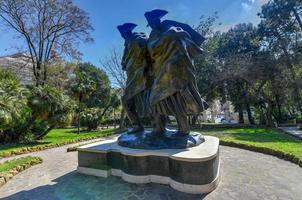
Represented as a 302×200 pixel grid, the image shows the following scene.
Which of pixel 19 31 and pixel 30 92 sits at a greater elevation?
pixel 19 31

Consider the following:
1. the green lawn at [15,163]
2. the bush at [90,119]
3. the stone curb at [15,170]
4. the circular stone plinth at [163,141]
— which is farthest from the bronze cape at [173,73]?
the bush at [90,119]

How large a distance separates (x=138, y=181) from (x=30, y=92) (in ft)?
31.9

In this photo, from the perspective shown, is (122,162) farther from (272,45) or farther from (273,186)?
(272,45)

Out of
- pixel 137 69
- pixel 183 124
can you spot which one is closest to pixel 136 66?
pixel 137 69

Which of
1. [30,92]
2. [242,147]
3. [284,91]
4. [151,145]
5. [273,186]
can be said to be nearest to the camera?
[273,186]

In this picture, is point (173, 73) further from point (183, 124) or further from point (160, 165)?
point (160, 165)

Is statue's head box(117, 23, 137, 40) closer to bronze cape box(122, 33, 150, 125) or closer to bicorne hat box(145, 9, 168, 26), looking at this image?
bronze cape box(122, 33, 150, 125)

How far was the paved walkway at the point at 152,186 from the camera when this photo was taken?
14.7ft

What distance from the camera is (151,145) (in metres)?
5.57

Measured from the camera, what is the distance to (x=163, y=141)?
18.4 ft

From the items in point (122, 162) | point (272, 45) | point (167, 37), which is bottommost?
point (122, 162)

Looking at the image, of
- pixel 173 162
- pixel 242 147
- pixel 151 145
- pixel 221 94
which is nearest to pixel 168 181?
pixel 173 162

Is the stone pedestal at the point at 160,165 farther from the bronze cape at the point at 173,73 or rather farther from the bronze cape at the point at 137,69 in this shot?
the bronze cape at the point at 137,69

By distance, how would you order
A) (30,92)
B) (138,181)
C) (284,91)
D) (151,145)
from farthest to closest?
1. (284,91)
2. (30,92)
3. (151,145)
4. (138,181)
